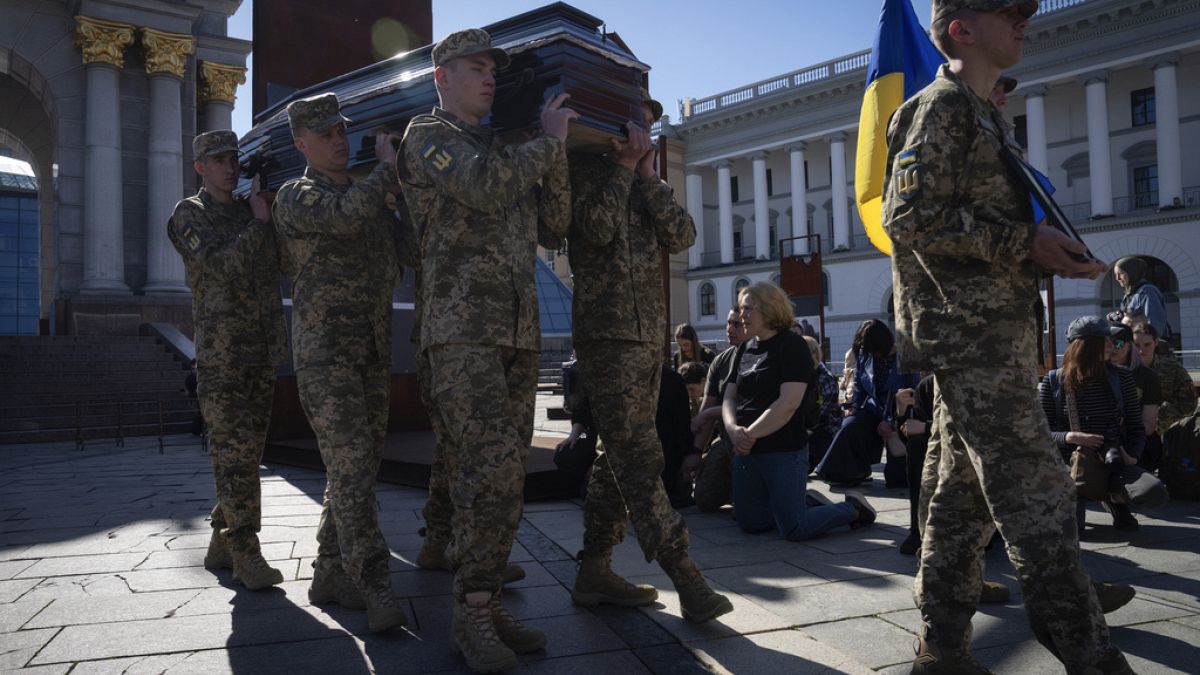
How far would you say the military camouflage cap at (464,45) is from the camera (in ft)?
9.95

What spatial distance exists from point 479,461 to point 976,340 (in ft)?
5.38

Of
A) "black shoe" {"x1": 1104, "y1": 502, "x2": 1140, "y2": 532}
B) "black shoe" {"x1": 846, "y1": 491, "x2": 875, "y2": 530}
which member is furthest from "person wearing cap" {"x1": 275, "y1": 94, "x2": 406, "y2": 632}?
"black shoe" {"x1": 1104, "y1": 502, "x2": 1140, "y2": 532}

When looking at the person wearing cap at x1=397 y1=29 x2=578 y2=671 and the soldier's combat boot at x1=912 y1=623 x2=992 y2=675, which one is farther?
the person wearing cap at x1=397 y1=29 x2=578 y2=671

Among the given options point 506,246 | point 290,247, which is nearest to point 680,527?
point 506,246

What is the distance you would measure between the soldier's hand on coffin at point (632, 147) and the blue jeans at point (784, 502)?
2205mm

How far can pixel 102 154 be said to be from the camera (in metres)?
19.9

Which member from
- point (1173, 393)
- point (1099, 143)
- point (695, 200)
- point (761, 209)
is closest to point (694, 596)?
point (1173, 393)

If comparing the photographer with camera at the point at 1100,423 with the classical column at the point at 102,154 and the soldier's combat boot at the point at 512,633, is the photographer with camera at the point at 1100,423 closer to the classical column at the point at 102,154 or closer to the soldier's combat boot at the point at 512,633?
Answer: the soldier's combat boot at the point at 512,633

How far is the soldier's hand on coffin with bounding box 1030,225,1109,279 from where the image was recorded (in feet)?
7.58

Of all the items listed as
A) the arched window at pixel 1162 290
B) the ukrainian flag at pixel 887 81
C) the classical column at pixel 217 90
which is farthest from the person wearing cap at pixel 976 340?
the arched window at pixel 1162 290

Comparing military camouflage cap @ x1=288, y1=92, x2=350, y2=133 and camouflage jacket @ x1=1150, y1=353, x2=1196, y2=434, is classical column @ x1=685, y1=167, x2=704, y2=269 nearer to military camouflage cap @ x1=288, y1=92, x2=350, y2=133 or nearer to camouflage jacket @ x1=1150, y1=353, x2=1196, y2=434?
camouflage jacket @ x1=1150, y1=353, x2=1196, y2=434

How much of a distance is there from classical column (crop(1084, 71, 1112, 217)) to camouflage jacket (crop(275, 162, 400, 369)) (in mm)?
39608

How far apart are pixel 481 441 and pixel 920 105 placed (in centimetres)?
180

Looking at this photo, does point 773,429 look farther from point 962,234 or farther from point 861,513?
point 962,234
